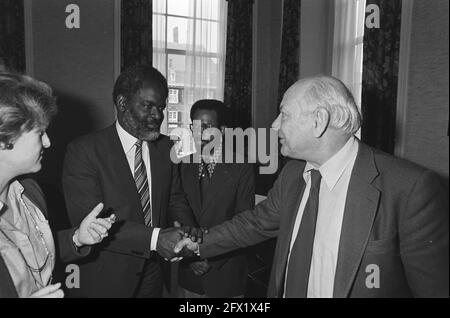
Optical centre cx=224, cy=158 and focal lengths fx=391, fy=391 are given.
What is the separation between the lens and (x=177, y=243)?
7.67ft

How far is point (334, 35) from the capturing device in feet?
19.3

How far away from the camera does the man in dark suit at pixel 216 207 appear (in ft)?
8.55

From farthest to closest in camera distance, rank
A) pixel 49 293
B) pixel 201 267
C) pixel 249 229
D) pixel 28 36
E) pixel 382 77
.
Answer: pixel 28 36
pixel 382 77
pixel 201 267
pixel 249 229
pixel 49 293

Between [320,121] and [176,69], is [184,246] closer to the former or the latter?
[320,121]

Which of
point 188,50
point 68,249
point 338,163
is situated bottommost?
point 68,249

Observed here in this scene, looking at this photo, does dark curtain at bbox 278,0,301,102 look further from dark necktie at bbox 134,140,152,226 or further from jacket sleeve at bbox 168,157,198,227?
dark necktie at bbox 134,140,152,226

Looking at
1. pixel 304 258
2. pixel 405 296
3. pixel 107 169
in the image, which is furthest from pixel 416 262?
pixel 107 169

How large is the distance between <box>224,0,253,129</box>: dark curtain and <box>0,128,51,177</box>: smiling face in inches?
206

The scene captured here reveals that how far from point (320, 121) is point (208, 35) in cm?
545

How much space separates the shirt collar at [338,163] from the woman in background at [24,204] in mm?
1022

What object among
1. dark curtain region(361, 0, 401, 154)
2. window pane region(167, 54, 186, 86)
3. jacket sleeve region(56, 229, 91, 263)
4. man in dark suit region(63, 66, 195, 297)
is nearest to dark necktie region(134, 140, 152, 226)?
man in dark suit region(63, 66, 195, 297)

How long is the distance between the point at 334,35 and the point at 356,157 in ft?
15.4

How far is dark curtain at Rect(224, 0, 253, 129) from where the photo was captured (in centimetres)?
676

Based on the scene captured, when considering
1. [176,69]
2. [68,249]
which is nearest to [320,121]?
[68,249]
